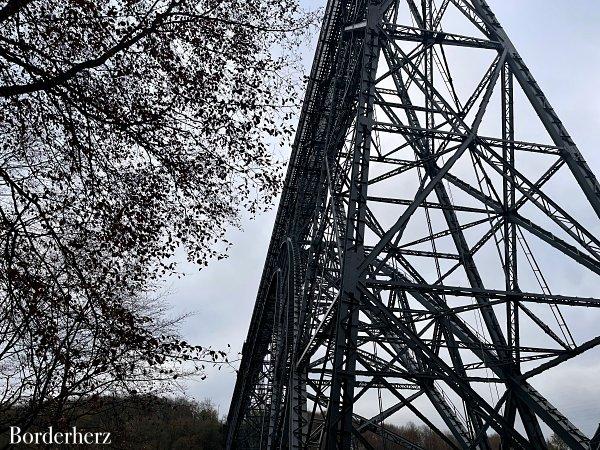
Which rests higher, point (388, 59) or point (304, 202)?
point (304, 202)

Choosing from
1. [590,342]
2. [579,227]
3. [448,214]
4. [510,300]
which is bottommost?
[590,342]

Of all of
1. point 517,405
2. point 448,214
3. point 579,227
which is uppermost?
point 448,214

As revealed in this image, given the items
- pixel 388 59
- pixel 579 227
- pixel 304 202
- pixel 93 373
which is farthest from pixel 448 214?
pixel 304 202

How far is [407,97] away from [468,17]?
212 cm

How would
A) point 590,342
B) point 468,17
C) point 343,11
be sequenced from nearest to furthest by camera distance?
point 590,342 → point 468,17 → point 343,11

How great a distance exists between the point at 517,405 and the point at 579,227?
11.4ft

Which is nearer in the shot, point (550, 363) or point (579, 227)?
point (550, 363)

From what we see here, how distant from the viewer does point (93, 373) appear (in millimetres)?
8820

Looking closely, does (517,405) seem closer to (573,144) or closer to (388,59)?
(573,144)

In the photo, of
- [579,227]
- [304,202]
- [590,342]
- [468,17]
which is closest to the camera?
[590,342]

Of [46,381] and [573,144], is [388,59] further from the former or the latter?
[46,381]

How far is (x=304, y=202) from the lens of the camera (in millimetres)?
20922

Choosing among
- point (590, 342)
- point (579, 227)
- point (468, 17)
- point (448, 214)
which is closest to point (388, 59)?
point (468, 17)

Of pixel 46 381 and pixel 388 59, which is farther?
pixel 388 59
